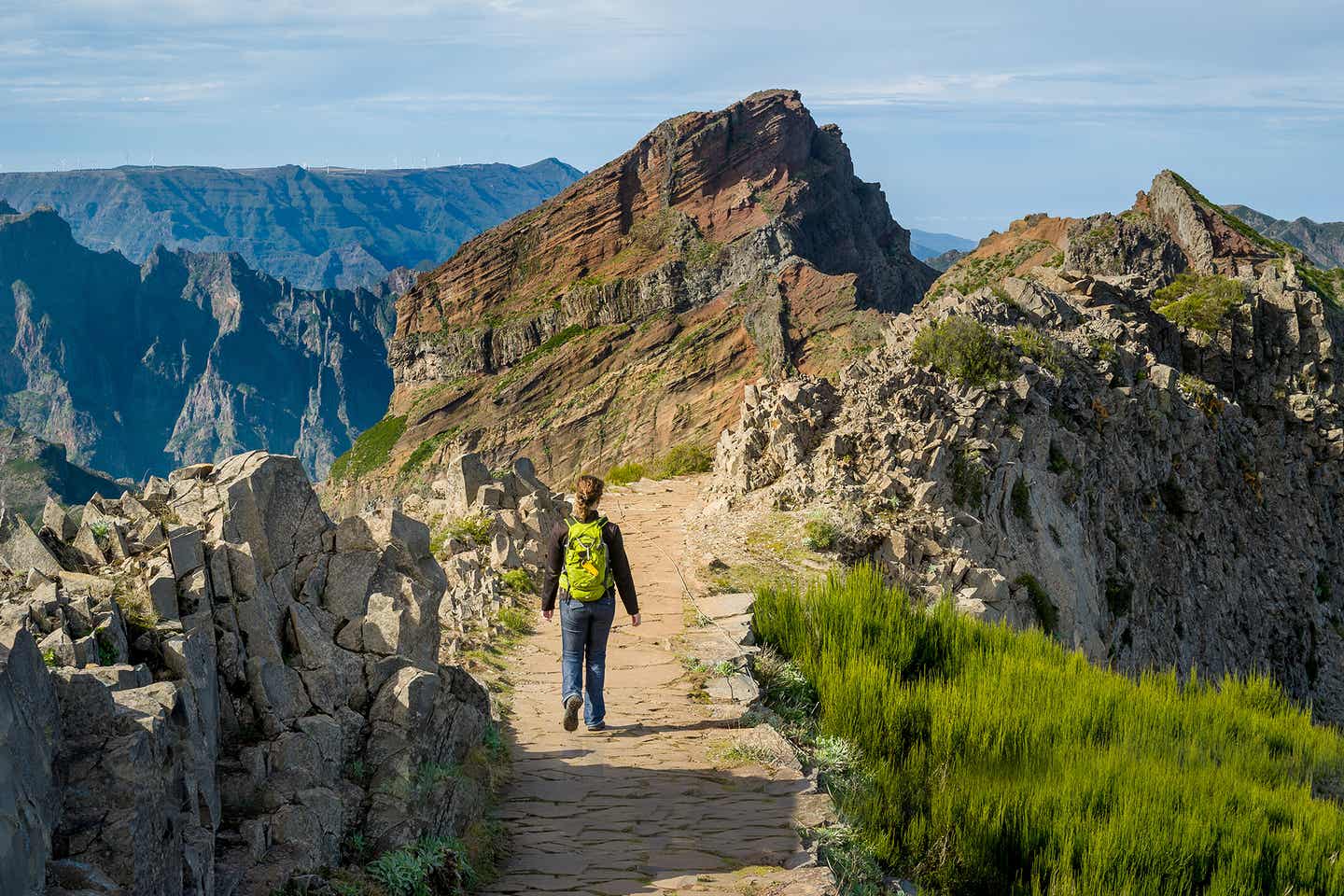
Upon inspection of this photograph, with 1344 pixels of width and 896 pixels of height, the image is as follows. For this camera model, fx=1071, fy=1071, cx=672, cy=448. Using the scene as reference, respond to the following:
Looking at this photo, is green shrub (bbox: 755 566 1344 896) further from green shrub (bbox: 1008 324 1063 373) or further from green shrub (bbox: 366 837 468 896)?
green shrub (bbox: 1008 324 1063 373)

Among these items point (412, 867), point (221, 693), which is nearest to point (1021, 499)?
point (412, 867)

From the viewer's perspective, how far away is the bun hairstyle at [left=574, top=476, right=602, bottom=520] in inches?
314

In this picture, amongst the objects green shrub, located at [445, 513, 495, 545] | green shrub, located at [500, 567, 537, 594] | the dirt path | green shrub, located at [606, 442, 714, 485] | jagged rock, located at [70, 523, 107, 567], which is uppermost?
jagged rock, located at [70, 523, 107, 567]

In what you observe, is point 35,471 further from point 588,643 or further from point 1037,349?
point 588,643

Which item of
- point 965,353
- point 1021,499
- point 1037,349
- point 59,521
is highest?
point 1037,349

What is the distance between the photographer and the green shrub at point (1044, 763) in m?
5.91

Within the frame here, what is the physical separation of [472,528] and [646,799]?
7285 millimetres

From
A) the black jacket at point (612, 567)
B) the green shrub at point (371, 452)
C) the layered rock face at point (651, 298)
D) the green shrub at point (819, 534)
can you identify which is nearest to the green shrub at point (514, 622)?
the black jacket at point (612, 567)

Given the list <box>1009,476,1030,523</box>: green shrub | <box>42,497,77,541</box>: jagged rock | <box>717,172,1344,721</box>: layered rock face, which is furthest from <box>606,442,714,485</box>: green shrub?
<box>42,497,77,541</box>: jagged rock

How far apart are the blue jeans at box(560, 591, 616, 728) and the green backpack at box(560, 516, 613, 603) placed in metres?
0.08

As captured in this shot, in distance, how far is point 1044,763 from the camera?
6.98 meters

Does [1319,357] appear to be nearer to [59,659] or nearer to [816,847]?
[816,847]

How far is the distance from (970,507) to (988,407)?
6.96ft

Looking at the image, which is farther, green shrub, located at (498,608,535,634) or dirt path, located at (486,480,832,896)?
green shrub, located at (498,608,535,634)
